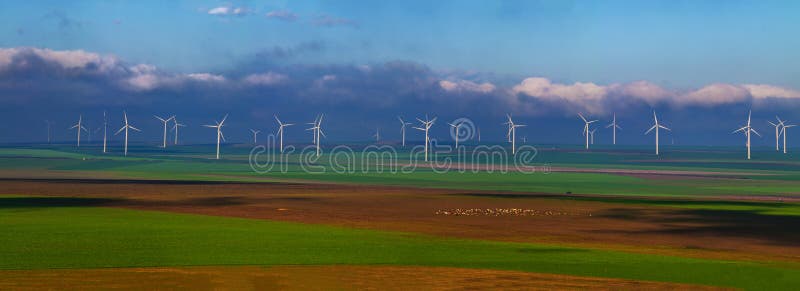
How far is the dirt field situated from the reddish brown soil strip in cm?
1247

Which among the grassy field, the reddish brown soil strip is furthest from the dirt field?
the reddish brown soil strip

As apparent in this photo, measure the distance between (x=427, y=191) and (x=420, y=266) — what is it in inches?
2430

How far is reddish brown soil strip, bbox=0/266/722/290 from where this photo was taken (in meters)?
31.2

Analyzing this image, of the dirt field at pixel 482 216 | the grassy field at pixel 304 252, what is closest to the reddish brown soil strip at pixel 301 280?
the grassy field at pixel 304 252

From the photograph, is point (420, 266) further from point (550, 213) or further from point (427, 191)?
point (427, 191)

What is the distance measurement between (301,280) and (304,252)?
28.9 ft

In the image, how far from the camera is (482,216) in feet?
214

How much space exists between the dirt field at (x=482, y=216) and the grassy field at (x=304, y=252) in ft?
14.3

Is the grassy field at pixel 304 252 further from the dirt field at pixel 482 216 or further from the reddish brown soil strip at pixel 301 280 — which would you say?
the dirt field at pixel 482 216

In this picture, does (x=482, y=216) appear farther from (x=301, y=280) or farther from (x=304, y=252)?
(x=301, y=280)

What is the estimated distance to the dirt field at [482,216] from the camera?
163 feet

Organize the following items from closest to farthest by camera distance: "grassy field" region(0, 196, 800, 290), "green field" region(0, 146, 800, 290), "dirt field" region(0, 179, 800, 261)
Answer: "grassy field" region(0, 196, 800, 290) → "green field" region(0, 146, 800, 290) → "dirt field" region(0, 179, 800, 261)

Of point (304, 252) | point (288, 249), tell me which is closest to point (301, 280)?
point (304, 252)

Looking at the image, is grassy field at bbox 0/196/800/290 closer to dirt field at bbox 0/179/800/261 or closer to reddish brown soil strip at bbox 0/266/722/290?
reddish brown soil strip at bbox 0/266/722/290
